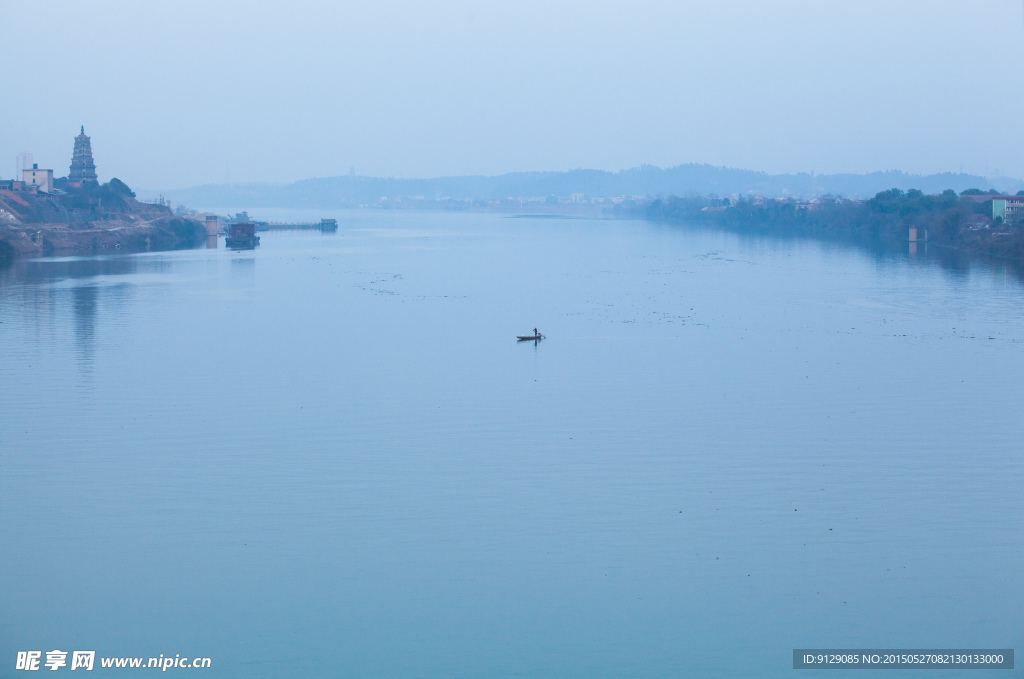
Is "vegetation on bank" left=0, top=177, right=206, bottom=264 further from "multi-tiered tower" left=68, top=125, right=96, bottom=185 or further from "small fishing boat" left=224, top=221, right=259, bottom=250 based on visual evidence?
"small fishing boat" left=224, top=221, right=259, bottom=250

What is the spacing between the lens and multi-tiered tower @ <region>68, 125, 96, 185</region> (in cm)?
4159

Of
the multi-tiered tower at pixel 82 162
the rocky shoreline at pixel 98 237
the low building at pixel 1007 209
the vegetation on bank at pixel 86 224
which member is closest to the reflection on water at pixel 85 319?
the vegetation on bank at pixel 86 224

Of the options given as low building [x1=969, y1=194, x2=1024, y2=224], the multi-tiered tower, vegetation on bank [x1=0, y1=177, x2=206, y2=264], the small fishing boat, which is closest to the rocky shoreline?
vegetation on bank [x1=0, y1=177, x2=206, y2=264]

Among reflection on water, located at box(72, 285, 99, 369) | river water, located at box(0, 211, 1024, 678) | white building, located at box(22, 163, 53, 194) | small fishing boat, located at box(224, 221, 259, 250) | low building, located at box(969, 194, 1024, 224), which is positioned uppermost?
white building, located at box(22, 163, 53, 194)

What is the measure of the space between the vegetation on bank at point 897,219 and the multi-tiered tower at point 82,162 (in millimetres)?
28190

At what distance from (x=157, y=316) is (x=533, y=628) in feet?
35.3

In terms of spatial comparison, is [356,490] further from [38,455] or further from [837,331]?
[837,331]

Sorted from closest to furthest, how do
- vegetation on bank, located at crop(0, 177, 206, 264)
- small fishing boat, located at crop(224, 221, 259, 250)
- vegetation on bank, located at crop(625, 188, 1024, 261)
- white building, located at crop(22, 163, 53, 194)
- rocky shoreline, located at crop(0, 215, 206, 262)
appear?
vegetation on bank, located at crop(625, 188, 1024, 261) → rocky shoreline, located at crop(0, 215, 206, 262) → vegetation on bank, located at crop(0, 177, 206, 264) → small fishing boat, located at crop(224, 221, 259, 250) → white building, located at crop(22, 163, 53, 194)

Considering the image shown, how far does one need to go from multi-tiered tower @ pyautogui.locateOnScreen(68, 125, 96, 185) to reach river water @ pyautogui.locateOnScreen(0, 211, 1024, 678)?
32.0m

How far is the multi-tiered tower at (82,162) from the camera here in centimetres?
4159

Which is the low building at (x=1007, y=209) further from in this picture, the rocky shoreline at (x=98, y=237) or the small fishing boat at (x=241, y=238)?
the rocky shoreline at (x=98, y=237)

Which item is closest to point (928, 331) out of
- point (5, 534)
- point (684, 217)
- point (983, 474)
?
point (983, 474)

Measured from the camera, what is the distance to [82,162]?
41719 mm

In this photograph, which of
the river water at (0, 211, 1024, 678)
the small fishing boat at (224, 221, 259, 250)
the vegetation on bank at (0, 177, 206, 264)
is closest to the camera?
the river water at (0, 211, 1024, 678)
